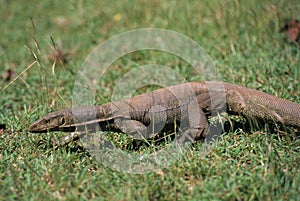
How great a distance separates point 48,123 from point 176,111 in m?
1.30

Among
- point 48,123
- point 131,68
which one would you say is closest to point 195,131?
point 48,123

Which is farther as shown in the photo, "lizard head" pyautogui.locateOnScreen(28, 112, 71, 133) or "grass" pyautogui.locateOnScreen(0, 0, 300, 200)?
"lizard head" pyautogui.locateOnScreen(28, 112, 71, 133)

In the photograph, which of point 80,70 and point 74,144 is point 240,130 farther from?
point 80,70

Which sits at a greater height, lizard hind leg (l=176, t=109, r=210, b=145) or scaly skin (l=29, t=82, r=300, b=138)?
scaly skin (l=29, t=82, r=300, b=138)

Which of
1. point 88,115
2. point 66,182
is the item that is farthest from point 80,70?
point 66,182

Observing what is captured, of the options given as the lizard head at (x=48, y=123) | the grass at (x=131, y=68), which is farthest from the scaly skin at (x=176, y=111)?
the grass at (x=131, y=68)

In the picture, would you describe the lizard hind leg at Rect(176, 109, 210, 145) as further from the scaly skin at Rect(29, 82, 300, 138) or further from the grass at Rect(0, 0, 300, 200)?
the grass at Rect(0, 0, 300, 200)

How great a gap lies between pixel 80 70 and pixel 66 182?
3.17m

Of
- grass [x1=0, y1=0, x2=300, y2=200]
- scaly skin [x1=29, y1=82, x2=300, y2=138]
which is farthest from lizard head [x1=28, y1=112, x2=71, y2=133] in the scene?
grass [x1=0, y1=0, x2=300, y2=200]

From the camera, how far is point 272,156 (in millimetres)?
3998

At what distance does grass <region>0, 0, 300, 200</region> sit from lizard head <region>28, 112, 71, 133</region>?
0.19 meters

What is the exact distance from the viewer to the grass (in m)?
3.90

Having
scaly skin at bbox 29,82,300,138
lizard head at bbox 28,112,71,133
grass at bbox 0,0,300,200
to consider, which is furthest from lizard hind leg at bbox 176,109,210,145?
lizard head at bbox 28,112,71,133

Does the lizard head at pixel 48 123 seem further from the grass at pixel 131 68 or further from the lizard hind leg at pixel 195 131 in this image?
the lizard hind leg at pixel 195 131
